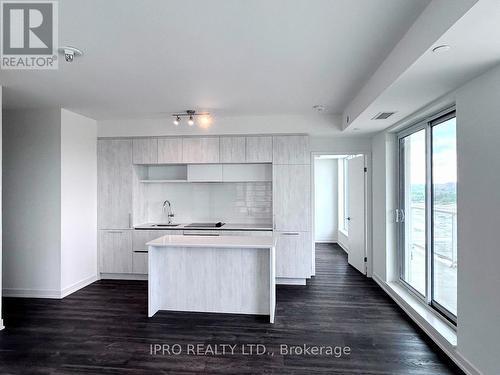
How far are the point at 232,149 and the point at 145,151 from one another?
1479 mm

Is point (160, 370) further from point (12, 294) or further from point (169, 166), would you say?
point (169, 166)

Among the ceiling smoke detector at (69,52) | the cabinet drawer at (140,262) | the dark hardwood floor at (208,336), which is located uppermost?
the ceiling smoke detector at (69,52)

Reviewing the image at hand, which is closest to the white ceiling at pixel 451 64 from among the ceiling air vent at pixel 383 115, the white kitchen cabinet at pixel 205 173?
the ceiling air vent at pixel 383 115

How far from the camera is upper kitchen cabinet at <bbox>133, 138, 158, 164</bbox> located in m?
Answer: 4.78

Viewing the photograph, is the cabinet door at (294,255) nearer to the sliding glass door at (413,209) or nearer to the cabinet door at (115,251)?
the sliding glass door at (413,209)

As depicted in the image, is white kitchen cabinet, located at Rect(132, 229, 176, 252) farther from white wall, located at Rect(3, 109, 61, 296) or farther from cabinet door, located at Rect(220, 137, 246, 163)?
cabinet door, located at Rect(220, 137, 246, 163)

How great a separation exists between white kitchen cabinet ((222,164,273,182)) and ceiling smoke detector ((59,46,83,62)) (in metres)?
2.75

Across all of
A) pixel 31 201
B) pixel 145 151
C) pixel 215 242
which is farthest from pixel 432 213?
pixel 31 201

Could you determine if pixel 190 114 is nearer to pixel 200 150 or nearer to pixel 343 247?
pixel 200 150

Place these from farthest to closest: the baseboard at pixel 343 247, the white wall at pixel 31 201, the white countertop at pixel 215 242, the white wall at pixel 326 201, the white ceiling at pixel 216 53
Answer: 1. the white wall at pixel 326 201
2. the baseboard at pixel 343 247
3. the white wall at pixel 31 201
4. the white countertop at pixel 215 242
5. the white ceiling at pixel 216 53

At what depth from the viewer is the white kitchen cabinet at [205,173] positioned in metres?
4.82

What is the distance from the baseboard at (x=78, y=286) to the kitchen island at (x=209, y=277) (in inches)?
62.8

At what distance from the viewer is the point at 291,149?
4.59 meters

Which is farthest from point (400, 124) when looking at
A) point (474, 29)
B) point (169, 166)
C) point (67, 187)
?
point (67, 187)
